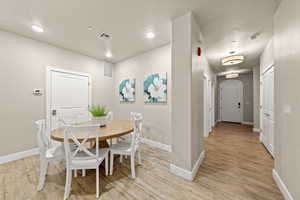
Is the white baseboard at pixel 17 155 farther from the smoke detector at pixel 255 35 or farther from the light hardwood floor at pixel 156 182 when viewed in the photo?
the smoke detector at pixel 255 35

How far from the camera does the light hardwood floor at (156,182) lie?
1478 millimetres

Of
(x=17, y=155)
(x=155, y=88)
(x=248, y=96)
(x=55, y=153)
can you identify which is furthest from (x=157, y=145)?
(x=248, y=96)

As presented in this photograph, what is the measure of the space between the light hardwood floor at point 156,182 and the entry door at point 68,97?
1059 mm

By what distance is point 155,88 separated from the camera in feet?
10.0

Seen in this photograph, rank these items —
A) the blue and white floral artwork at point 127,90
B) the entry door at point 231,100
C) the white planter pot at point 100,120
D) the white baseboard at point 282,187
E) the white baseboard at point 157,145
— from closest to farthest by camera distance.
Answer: the white baseboard at point 282,187
the white planter pot at point 100,120
the white baseboard at point 157,145
the blue and white floral artwork at point 127,90
the entry door at point 231,100

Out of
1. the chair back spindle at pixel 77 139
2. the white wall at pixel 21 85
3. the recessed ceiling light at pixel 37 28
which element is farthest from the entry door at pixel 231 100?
the recessed ceiling light at pixel 37 28

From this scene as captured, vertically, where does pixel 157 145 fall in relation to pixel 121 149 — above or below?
below

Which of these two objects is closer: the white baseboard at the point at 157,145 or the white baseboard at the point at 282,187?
the white baseboard at the point at 282,187

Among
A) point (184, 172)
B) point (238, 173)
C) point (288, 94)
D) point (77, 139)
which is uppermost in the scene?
point (288, 94)

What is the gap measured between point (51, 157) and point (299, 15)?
342 cm

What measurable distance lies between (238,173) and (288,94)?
4.73 feet

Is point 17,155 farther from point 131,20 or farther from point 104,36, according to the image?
point 131,20

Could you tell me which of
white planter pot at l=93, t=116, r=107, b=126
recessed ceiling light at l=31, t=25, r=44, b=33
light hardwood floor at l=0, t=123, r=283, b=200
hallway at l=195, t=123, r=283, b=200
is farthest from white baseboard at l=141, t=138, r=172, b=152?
recessed ceiling light at l=31, t=25, r=44, b=33

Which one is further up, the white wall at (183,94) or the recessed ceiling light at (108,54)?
the recessed ceiling light at (108,54)
